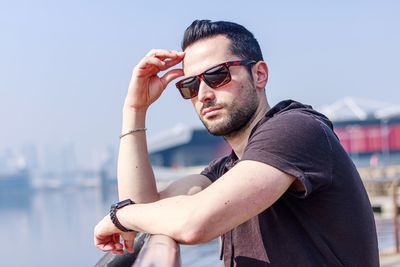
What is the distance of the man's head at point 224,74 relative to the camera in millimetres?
1647

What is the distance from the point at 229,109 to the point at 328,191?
1.07ft

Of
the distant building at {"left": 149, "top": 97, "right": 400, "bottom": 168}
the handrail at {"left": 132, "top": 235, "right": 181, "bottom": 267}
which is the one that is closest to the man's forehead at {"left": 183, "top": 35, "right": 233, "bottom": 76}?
the handrail at {"left": 132, "top": 235, "right": 181, "bottom": 267}

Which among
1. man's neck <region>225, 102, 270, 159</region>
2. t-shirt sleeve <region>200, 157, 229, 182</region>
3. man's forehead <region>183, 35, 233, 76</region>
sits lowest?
t-shirt sleeve <region>200, 157, 229, 182</region>

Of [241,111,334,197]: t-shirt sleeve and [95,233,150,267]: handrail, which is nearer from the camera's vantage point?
[241,111,334,197]: t-shirt sleeve

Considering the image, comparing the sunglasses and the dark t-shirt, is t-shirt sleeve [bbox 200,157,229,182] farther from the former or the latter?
the dark t-shirt

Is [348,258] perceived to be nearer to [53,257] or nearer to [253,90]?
[253,90]

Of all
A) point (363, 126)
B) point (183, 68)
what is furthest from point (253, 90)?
point (363, 126)

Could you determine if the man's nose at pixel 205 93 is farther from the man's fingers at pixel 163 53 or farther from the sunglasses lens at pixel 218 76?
the man's fingers at pixel 163 53

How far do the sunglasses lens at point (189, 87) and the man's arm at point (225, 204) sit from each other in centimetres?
39

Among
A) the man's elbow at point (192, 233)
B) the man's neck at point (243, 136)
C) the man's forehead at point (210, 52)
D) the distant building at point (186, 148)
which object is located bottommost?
the distant building at point (186, 148)

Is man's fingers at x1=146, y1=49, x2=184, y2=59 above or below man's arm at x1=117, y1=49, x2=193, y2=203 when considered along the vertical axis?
above

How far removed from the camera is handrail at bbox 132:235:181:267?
1079mm

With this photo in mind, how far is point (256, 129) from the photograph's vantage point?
155 cm

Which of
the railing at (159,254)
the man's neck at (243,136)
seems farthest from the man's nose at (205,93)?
the railing at (159,254)
